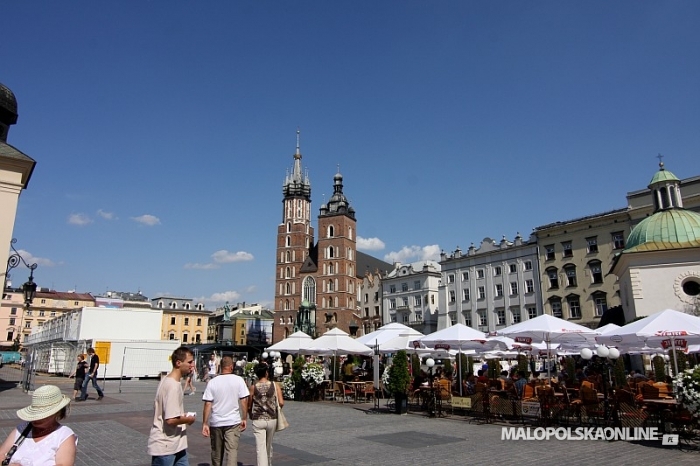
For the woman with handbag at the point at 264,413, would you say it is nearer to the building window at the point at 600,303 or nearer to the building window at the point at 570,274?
the building window at the point at 600,303

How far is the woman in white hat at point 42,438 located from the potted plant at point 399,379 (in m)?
12.6

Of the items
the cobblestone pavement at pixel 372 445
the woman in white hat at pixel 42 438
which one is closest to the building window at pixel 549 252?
Answer: the cobblestone pavement at pixel 372 445

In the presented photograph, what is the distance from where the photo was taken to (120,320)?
1437 inches

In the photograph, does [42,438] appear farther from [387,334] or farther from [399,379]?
[387,334]

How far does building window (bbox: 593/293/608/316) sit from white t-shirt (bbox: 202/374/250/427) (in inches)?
1903

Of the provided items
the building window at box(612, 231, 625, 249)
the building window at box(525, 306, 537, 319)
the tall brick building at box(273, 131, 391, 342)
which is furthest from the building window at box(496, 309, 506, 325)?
the tall brick building at box(273, 131, 391, 342)

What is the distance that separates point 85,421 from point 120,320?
2546cm

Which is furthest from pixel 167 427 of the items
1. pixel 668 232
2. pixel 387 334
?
pixel 668 232

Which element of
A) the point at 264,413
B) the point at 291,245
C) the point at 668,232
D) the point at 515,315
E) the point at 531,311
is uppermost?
the point at 291,245

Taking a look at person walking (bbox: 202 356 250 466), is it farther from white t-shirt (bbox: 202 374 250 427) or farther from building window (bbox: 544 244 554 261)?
building window (bbox: 544 244 554 261)

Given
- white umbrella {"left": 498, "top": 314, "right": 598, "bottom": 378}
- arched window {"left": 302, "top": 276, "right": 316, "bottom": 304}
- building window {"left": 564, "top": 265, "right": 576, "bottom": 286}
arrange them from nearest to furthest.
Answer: white umbrella {"left": 498, "top": 314, "right": 598, "bottom": 378} → building window {"left": 564, "top": 265, "right": 576, "bottom": 286} → arched window {"left": 302, "top": 276, "right": 316, "bottom": 304}

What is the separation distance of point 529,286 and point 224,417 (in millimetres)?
52027

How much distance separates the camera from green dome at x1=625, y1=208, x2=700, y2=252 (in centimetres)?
2616

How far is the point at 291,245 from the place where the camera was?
9519cm
